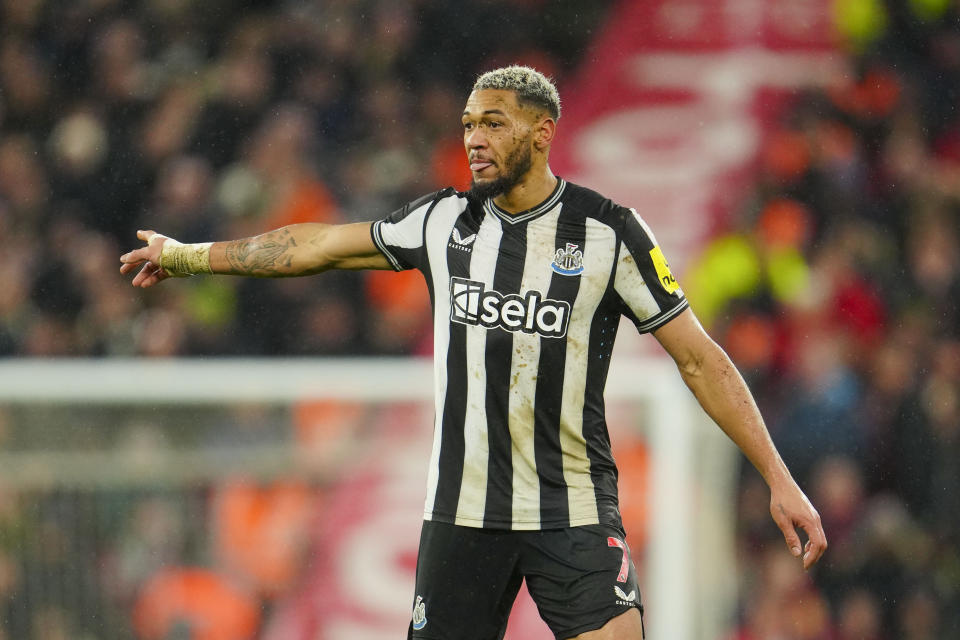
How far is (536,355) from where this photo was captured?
14.6ft

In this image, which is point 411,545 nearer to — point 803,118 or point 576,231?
point 576,231

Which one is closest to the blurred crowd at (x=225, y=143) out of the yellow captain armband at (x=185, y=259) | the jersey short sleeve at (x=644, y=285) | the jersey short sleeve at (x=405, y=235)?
the yellow captain armband at (x=185, y=259)

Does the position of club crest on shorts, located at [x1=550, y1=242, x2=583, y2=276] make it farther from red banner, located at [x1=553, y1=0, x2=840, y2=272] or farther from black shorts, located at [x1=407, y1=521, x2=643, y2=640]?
red banner, located at [x1=553, y1=0, x2=840, y2=272]

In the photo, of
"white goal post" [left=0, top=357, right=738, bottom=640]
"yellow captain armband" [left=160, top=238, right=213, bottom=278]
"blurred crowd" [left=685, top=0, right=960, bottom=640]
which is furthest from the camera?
"blurred crowd" [left=685, top=0, right=960, bottom=640]

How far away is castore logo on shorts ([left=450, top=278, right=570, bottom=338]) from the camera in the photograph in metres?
4.44

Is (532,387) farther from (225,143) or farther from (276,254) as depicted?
(225,143)

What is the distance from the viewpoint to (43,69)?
11523mm

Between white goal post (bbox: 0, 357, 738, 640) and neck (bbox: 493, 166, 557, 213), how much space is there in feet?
9.97

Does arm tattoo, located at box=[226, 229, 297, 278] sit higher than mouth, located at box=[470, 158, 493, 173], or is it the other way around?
mouth, located at box=[470, 158, 493, 173]

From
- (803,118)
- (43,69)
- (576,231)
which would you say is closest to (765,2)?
(803,118)

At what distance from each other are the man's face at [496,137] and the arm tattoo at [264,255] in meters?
0.67

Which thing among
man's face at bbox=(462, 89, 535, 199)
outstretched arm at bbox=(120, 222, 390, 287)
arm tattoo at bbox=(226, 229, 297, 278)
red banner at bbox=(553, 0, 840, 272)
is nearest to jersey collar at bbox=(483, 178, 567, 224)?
man's face at bbox=(462, 89, 535, 199)

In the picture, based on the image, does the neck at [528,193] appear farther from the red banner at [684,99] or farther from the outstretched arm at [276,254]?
the red banner at [684,99]

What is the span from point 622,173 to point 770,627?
473cm
